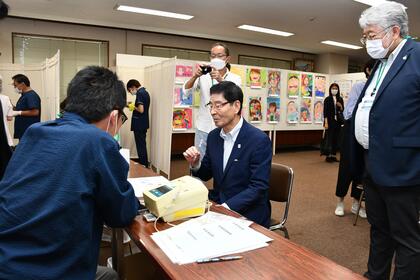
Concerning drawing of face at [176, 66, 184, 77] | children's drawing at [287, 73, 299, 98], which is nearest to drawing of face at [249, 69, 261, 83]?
children's drawing at [287, 73, 299, 98]

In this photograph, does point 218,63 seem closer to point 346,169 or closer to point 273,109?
point 346,169

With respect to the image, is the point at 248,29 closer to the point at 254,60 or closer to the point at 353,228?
the point at 254,60

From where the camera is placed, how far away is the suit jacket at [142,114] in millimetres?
5246

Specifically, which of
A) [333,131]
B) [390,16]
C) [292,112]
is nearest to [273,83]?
[292,112]

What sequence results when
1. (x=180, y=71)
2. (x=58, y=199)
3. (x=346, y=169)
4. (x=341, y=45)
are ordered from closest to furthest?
1. (x=58, y=199)
2. (x=346, y=169)
3. (x=180, y=71)
4. (x=341, y=45)

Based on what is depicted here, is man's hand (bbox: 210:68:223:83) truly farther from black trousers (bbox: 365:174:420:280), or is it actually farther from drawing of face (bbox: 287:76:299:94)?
drawing of face (bbox: 287:76:299:94)

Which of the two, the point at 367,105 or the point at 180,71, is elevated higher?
the point at 180,71

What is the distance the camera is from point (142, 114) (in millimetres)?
5309

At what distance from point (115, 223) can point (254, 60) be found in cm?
940

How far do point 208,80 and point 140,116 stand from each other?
2702mm

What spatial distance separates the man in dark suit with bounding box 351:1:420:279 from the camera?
4.81 ft

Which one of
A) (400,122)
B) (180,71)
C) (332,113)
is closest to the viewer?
(400,122)

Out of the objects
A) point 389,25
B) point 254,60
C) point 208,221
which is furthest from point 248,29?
point 208,221

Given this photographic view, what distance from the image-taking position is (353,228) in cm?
330
